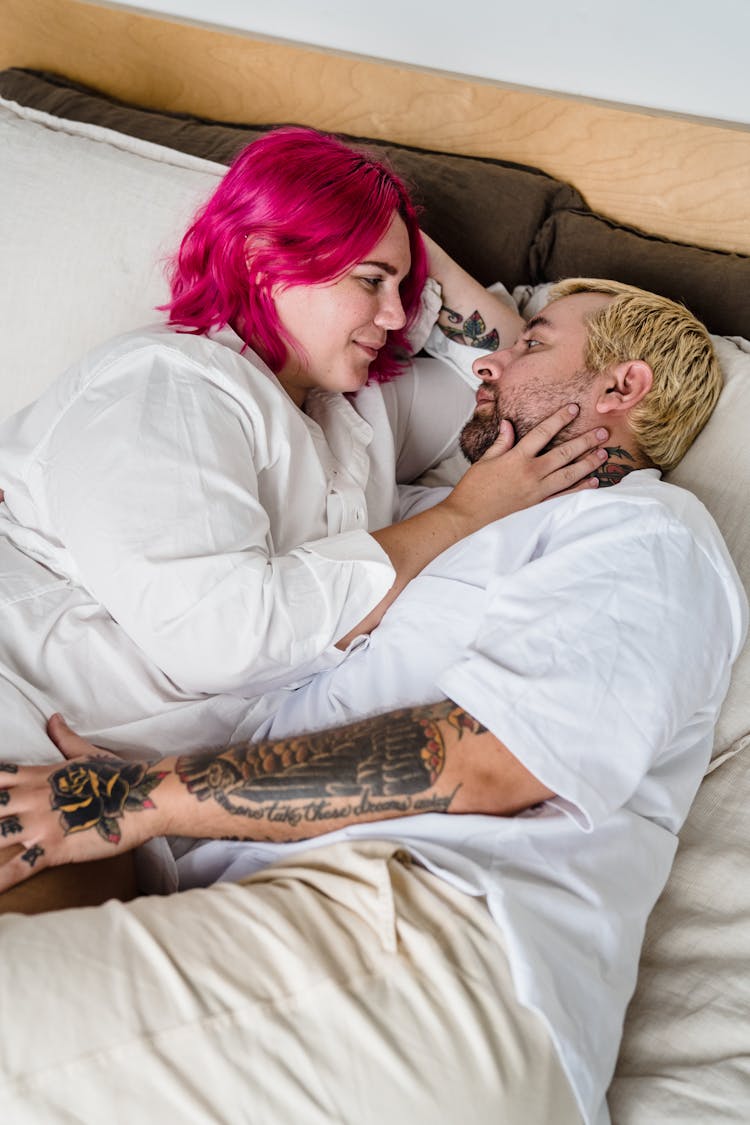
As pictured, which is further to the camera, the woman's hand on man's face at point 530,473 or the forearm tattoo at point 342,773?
the woman's hand on man's face at point 530,473

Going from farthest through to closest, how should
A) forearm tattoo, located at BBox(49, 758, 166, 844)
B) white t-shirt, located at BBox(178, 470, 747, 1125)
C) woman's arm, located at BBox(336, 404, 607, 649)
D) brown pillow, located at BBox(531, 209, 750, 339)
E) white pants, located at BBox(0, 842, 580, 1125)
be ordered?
brown pillow, located at BBox(531, 209, 750, 339) < woman's arm, located at BBox(336, 404, 607, 649) < forearm tattoo, located at BBox(49, 758, 166, 844) < white t-shirt, located at BBox(178, 470, 747, 1125) < white pants, located at BBox(0, 842, 580, 1125)

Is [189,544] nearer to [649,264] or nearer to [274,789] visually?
[274,789]

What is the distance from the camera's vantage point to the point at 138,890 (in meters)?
1.20

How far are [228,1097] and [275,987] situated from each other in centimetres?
10

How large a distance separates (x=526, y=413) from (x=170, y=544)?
23.4 inches

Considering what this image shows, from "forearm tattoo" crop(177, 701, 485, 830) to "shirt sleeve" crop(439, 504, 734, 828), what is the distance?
0.06 m

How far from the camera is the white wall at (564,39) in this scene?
1752 mm

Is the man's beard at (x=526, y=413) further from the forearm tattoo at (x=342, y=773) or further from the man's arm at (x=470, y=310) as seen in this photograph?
the forearm tattoo at (x=342, y=773)

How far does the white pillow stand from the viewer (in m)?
1.69

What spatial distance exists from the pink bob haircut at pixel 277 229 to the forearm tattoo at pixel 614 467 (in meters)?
0.44

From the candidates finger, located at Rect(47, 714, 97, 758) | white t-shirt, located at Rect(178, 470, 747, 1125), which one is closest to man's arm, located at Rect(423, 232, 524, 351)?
white t-shirt, located at Rect(178, 470, 747, 1125)

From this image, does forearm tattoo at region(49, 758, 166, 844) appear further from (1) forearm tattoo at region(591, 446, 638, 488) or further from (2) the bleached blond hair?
(2) the bleached blond hair

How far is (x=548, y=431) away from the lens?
1.47m

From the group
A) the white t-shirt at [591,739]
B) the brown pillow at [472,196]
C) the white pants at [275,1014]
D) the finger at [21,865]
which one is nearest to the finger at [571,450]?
the white t-shirt at [591,739]
